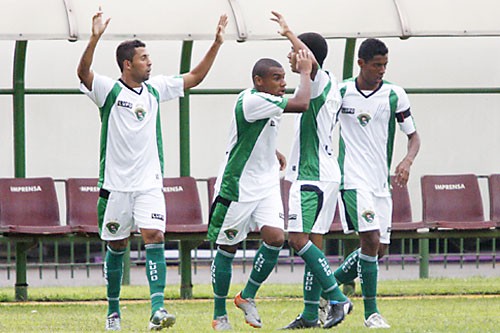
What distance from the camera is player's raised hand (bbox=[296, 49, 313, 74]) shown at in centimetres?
967

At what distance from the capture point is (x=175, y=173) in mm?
17141

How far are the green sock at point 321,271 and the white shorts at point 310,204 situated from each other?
14cm

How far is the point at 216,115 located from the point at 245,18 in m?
3.57

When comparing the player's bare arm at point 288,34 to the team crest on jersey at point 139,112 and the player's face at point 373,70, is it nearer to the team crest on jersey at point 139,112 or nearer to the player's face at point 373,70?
the player's face at point 373,70

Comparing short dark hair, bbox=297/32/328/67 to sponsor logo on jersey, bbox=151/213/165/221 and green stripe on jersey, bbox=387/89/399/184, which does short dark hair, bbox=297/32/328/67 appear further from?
sponsor logo on jersey, bbox=151/213/165/221

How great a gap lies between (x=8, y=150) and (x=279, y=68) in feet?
24.2

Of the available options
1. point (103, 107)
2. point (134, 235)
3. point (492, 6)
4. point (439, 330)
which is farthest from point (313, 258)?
point (492, 6)

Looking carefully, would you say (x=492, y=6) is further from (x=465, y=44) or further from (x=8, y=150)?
(x=8, y=150)

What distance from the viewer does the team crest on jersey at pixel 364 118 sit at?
10312 mm

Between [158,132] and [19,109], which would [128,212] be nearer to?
[158,132]

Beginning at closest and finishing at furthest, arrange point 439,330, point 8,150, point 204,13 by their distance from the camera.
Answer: point 439,330
point 204,13
point 8,150

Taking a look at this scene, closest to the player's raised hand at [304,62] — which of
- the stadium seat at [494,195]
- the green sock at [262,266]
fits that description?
the green sock at [262,266]

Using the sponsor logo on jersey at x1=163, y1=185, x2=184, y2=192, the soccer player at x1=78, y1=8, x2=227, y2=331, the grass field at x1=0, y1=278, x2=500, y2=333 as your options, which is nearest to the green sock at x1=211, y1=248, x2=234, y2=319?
the grass field at x1=0, y1=278, x2=500, y2=333

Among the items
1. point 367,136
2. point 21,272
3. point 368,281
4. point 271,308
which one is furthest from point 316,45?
point 21,272
